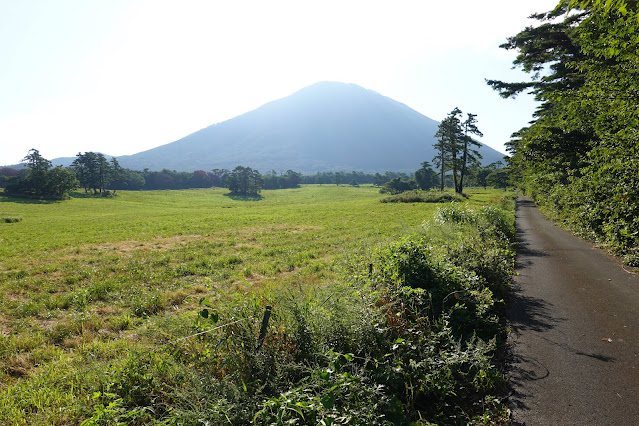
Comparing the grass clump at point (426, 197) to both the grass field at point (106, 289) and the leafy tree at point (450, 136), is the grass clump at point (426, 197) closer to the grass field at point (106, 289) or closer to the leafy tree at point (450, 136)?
the leafy tree at point (450, 136)

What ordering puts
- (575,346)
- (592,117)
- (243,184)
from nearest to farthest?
(575,346), (592,117), (243,184)

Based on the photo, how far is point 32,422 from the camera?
3697 mm

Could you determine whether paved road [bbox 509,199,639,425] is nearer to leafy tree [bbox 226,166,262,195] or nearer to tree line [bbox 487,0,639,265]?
tree line [bbox 487,0,639,265]

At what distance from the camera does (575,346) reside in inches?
205

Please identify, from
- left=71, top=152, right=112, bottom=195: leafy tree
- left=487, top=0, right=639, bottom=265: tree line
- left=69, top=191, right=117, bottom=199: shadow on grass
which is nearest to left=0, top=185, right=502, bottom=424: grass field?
left=487, top=0, right=639, bottom=265: tree line

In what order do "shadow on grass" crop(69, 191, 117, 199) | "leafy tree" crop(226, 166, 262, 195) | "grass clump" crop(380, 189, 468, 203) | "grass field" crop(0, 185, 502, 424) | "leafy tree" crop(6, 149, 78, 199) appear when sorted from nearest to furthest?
"grass field" crop(0, 185, 502, 424), "grass clump" crop(380, 189, 468, 203), "leafy tree" crop(6, 149, 78, 199), "shadow on grass" crop(69, 191, 117, 199), "leafy tree" crop(226, 166, 262, 195)

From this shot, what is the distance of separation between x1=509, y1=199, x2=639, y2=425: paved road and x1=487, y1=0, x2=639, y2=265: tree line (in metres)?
3.45

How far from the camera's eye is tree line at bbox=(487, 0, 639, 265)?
955 centimetres

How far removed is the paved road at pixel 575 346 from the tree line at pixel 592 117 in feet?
11.3

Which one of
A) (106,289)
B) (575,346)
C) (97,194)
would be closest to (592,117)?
(575,346)

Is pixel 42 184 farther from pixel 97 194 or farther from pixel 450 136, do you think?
pixel 450 136

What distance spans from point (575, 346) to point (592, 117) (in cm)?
1493

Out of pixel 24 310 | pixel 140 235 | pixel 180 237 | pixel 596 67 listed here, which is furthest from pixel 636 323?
pixel 140 235

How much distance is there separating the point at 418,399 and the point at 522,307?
4.75 metres
